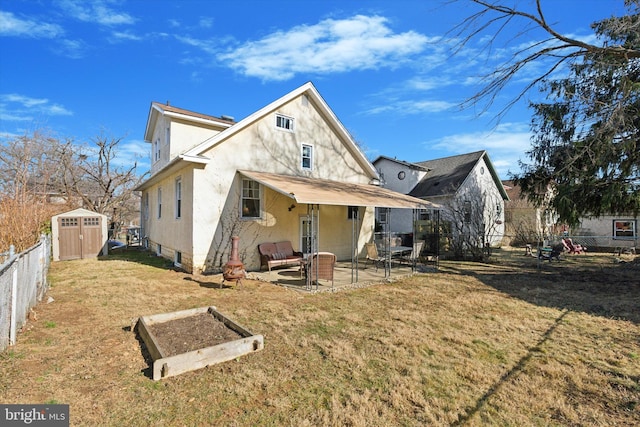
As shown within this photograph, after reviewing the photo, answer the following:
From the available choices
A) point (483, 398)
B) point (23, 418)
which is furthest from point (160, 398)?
point (483, 398)

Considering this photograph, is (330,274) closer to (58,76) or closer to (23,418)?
(23,418)

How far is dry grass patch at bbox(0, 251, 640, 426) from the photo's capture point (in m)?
3.35

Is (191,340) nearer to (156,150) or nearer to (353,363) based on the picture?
(353,363)

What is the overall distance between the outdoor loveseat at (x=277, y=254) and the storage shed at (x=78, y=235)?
32.0ft

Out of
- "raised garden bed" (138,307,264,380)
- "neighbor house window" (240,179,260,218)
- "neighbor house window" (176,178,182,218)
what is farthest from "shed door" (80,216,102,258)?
"raised garden bed" (138,307,264,380)

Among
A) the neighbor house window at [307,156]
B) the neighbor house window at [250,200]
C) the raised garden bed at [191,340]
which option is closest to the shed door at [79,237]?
the neighbor house window at [250,200]

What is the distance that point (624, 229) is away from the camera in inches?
908

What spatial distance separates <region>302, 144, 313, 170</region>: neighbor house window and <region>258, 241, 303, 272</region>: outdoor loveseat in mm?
3660

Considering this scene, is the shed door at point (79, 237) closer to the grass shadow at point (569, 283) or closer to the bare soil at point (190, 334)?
the bare soil at point (190, 334)

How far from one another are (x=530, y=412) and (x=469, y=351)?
1588 mm

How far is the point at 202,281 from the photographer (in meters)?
9.92

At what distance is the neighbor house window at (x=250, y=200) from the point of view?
38.9 ft

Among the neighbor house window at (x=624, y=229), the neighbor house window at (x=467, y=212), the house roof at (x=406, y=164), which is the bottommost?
the neighbor house window at (x=624, y=229)

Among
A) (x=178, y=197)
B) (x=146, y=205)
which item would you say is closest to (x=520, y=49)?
(x=178, y=197)
